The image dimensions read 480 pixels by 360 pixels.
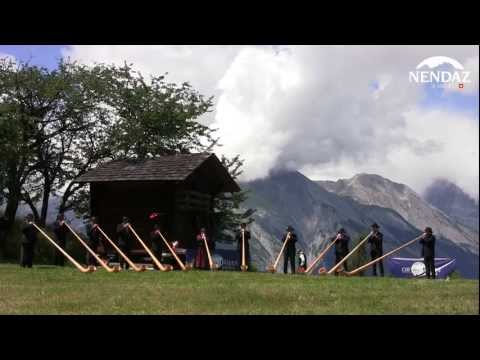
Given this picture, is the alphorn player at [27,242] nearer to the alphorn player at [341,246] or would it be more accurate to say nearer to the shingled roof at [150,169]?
the shingled roof at [150,169]

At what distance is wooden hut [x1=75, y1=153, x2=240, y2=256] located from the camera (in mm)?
28797

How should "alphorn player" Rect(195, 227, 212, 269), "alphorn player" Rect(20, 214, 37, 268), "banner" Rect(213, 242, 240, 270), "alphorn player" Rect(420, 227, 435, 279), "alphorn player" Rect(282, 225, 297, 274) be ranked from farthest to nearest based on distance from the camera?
"banner" Rect(213, 242, 240, 270), "alphorn player" Rect(195, 227, 212, 269), "alphorn player" Rect(282, 225, 297, 274), "alphorn player" Rect(20, 214, 37, 268), "alphorn player" Rect(420, 227, 435, 279)

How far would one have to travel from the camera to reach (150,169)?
2991 centimetres

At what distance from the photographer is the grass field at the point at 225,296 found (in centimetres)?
1160

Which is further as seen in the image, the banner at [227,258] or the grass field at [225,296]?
the banner at [227,258]

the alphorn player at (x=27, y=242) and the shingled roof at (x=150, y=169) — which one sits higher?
the shingled roof at (x=150, y=169)

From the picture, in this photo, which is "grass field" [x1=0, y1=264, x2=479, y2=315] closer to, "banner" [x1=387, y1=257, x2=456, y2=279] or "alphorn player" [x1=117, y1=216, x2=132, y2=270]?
"alphorn player" [x1=117, y1=216, x2=132, y2=270]

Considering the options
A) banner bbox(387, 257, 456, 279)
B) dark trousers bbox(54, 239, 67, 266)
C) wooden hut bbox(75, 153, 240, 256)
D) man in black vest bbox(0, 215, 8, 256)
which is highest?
wooden hut bbox(75, 153, 240, 256)

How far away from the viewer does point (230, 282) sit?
648 inches

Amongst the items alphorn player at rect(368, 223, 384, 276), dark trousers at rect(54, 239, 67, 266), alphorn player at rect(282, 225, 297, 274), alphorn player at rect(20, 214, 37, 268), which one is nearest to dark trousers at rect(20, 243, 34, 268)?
alphorn player at rect(20, 214, 37, 268)

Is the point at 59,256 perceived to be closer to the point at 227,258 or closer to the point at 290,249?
the point at 227,258

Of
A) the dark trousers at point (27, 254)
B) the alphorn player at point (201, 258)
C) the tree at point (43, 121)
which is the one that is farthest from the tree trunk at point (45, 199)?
the dark trousers at point (27, 254)

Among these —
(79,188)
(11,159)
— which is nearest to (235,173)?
(79,188)
